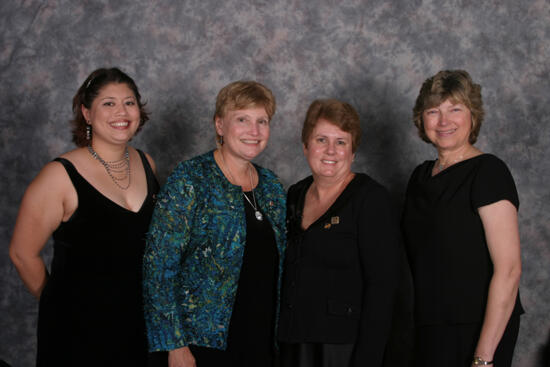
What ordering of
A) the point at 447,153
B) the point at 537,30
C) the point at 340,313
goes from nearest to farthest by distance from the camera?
1. the point at 340,313
2. the point at 447,153
3. the point at 537,30

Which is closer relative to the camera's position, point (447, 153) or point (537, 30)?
point (447, 153)

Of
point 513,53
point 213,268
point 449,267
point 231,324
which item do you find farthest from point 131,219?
point 513,53

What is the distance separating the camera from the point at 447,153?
84.9 inches

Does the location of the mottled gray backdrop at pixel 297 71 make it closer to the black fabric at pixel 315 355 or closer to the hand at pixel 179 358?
the black fabric at pixel 315 355

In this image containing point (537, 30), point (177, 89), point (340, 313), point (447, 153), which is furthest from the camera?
point (177, 89)

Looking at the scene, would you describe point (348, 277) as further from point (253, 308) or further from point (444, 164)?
point (444, 164)

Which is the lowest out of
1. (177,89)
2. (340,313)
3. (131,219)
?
(340,313)

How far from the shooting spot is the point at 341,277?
6.59ft

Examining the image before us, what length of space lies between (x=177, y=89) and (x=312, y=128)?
148 centimetres

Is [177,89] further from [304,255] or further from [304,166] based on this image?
[304,255]

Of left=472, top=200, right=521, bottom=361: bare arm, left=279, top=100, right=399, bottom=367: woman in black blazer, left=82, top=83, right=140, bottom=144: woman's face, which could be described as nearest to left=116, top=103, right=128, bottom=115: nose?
left=82, top=83, right=140, bottom=144: woman's face

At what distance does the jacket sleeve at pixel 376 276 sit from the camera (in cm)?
195

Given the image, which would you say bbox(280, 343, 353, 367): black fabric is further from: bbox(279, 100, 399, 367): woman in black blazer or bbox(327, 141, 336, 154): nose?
bbox(327, 141, 336, 154): nose

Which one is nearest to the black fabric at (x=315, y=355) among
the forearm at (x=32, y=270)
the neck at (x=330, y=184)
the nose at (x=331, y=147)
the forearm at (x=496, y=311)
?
the forearm at (x=496, y=311)
